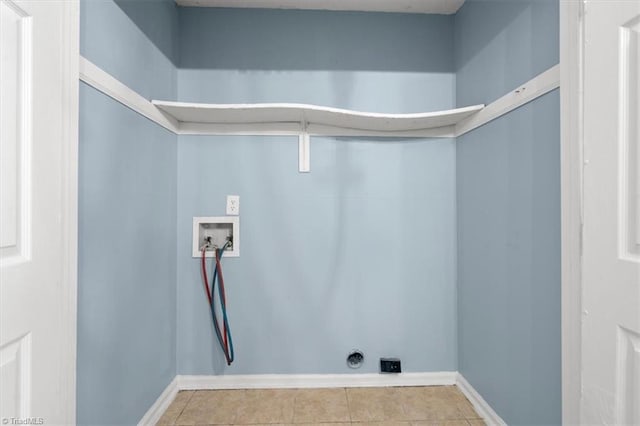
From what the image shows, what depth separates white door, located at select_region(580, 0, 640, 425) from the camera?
767 mm

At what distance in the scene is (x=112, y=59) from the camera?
122 centimetres

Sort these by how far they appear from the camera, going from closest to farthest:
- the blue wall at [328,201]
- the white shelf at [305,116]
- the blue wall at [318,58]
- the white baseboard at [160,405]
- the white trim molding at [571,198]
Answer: the white trim molding at [571,198] → the white baseboard at [160,405] → the white shelf at [305,116] → the blue wall at [328,201] → the blue wall at [318,58]

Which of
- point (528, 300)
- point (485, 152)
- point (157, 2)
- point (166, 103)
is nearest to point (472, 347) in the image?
point (528, 300)

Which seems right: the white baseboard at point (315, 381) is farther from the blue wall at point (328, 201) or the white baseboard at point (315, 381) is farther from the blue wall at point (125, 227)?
the blue wall at point (125, 227)

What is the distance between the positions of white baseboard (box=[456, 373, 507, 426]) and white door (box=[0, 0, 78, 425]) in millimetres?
1895

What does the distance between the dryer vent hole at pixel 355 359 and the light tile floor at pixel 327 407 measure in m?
0.14

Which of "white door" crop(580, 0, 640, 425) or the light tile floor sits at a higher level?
"white door" crop(580, 0, 640, 425)

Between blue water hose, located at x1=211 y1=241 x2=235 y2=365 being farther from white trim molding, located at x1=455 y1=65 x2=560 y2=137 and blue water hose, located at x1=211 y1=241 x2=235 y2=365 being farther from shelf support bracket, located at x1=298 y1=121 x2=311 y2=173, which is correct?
white trim molding, located at x1=455 y1=65 x2=560 y2=137

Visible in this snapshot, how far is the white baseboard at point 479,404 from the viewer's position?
1.47 m

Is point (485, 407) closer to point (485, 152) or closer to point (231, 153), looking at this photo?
point (485, 152)

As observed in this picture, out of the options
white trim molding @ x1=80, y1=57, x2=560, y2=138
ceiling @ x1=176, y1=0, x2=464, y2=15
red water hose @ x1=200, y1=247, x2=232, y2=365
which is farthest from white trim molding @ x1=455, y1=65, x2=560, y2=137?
red water hose @ x1=200, y1=247, x2=232, y2=365

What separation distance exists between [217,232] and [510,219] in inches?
66.5

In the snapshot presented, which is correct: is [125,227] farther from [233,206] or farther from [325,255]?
[325,255]

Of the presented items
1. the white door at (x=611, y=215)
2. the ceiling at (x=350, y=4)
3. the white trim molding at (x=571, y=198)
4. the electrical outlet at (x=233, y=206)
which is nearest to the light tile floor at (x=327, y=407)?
the white trim molding at (x=571, y=198)
